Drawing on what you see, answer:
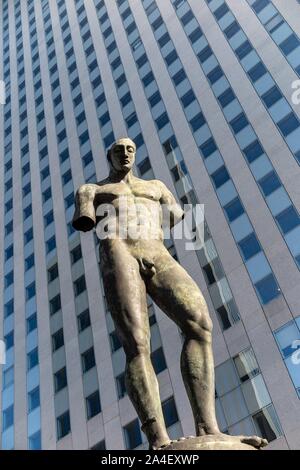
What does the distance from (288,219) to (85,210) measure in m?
24.4

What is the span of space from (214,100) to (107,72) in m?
15.9

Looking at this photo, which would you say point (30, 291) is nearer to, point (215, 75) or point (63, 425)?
point (63, 425)

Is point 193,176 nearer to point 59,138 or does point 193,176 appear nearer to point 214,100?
point 214,100

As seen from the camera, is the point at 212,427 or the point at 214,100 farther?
the point at 214,100

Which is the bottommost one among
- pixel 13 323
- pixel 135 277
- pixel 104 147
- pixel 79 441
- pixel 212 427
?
pixel 212 427

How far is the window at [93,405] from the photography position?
3216cm

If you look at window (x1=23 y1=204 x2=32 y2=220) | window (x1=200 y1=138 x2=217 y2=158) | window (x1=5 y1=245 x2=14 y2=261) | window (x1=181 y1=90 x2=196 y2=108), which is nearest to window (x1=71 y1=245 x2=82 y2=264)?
window (x1=5 y1=245 x2=14 y2=261)

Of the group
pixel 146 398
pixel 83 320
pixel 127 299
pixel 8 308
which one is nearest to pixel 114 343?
pixel 83 320

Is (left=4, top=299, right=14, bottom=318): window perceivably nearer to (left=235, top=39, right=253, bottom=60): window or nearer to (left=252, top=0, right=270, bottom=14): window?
(left=235, top=39, right=253, bottom=60): window

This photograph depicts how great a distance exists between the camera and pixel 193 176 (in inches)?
1437

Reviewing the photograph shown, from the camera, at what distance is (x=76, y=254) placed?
138 feet

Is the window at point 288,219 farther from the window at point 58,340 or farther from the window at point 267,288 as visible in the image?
the window at point 58,340

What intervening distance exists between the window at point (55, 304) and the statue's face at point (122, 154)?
34096 mm

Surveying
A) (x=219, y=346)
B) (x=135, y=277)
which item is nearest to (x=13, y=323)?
(x=219, y=346)
